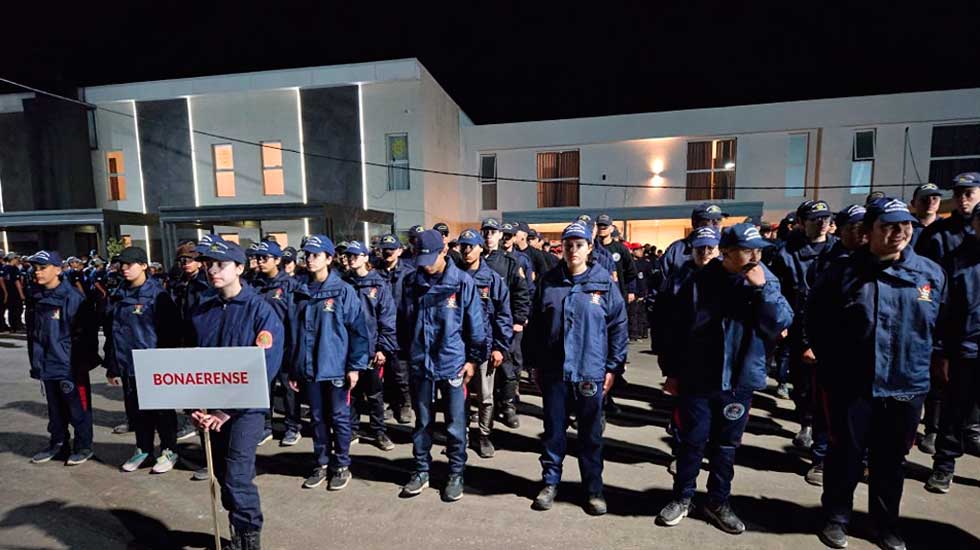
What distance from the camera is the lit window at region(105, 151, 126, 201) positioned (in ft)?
60.6

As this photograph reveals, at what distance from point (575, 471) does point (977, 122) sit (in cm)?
2207

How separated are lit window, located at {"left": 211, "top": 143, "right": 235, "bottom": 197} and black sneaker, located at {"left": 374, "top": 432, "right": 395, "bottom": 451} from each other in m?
16.6

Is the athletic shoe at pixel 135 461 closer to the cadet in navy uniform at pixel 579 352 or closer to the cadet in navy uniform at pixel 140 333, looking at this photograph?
the cadet in navy uniform at pixel 140 333

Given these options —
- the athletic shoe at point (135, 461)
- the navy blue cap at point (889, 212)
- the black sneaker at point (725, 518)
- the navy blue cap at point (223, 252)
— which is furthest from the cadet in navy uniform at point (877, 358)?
the athletic shoe at point (135, 461)

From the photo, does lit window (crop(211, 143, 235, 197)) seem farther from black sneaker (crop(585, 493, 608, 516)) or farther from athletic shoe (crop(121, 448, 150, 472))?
black sneaker (crop(585, 493, 608, 516))

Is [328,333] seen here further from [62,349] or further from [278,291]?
[62,349]

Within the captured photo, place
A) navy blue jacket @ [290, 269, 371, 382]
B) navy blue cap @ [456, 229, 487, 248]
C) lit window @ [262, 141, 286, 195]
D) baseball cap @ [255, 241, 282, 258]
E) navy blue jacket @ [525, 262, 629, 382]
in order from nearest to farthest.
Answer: navy blue jacket @ [525, 262, 629, 382], navy blue jacket @ [290, 269, 371, 382], navy blue cap @ [456, 229, 487, 248], baseball cap @ [255, 241, 282, 258], lit window @ [262, 141, 286, 195]

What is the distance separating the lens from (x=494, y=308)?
186 inches

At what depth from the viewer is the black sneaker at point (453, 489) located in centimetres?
369

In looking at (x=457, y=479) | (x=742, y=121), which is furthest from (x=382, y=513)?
(x=742, y=121)

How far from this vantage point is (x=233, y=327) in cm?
300

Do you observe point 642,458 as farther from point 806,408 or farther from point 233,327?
point 233,327

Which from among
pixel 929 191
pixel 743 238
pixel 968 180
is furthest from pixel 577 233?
pixel 929 191

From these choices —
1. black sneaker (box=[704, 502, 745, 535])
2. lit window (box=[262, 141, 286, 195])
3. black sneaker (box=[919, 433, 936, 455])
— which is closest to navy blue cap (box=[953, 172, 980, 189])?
black sneaker (box=[919, 433, 936, 455])
